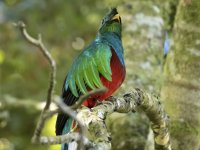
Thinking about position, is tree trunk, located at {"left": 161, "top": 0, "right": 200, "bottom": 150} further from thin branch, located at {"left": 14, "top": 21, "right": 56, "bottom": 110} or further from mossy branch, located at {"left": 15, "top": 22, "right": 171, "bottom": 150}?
thin branch, located at {"left": 14, "top": 21, "right": 56, "bottom": 110}

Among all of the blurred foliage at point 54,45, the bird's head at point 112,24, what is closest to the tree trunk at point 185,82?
the bird's head at point 112,24

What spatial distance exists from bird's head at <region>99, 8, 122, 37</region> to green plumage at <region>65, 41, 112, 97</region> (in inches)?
20.4

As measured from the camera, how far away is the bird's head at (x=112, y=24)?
3.92m

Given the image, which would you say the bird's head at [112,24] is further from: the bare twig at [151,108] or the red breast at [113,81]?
the bare twig at [151,108]

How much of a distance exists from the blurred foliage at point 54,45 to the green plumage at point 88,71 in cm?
79

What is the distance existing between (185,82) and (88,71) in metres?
0.56

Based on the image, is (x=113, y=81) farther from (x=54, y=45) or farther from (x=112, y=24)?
(x=54, y=45)

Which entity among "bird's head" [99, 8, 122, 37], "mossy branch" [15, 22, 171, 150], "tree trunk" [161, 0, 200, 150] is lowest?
"mossy branch" [15, 22, 171, 150]

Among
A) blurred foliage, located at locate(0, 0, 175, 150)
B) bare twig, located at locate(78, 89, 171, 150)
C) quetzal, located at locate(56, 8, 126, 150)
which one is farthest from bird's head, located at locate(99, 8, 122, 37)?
bare twig, located at locate(78, 89, 171, 150)

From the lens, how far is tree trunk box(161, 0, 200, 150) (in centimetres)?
314

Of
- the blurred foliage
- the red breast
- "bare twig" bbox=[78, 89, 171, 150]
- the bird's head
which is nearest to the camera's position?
"bare twig" bbox=[78, 89, 171, 150]

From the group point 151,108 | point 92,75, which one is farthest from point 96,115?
point 92,75

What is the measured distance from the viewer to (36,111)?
5.51 m

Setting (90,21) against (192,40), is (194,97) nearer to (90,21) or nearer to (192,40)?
(192,40)
